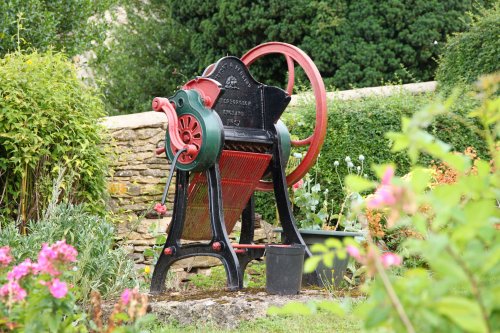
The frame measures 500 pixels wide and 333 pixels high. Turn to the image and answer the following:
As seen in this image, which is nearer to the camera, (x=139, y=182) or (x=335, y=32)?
(x=139, y=182)

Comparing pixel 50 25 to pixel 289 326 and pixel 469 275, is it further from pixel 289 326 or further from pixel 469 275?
pixel 469 275

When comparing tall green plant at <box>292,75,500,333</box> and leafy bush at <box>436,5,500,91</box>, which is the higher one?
leafy bush at <box>436,5,500,91</box>

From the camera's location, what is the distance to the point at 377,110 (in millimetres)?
8820

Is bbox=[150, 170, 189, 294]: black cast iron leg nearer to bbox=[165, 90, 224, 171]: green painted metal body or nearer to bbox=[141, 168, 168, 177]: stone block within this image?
bbox=[165, 90, 224, 171]: green painted metal body

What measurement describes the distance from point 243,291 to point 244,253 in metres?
0.75

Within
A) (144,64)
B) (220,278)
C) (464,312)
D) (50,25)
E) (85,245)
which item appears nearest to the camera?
(464,312)

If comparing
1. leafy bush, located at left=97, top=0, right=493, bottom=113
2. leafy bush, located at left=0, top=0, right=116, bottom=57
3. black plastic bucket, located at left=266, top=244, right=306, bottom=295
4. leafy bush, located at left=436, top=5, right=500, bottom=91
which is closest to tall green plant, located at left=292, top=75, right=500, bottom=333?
black plastic bucket, located at left=266, top=244, right=306, bottom=295

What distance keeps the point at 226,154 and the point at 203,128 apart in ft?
1.13

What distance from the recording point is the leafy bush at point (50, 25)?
10.2 metres

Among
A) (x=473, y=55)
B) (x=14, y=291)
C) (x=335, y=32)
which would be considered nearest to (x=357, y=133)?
(x=473, y=55)

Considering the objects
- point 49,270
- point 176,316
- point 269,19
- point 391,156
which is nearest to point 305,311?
point 49,270

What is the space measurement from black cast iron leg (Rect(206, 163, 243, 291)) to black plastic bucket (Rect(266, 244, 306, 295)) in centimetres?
22

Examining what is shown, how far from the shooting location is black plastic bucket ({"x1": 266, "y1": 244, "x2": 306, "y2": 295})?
5.16 metres

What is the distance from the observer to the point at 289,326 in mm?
4652
